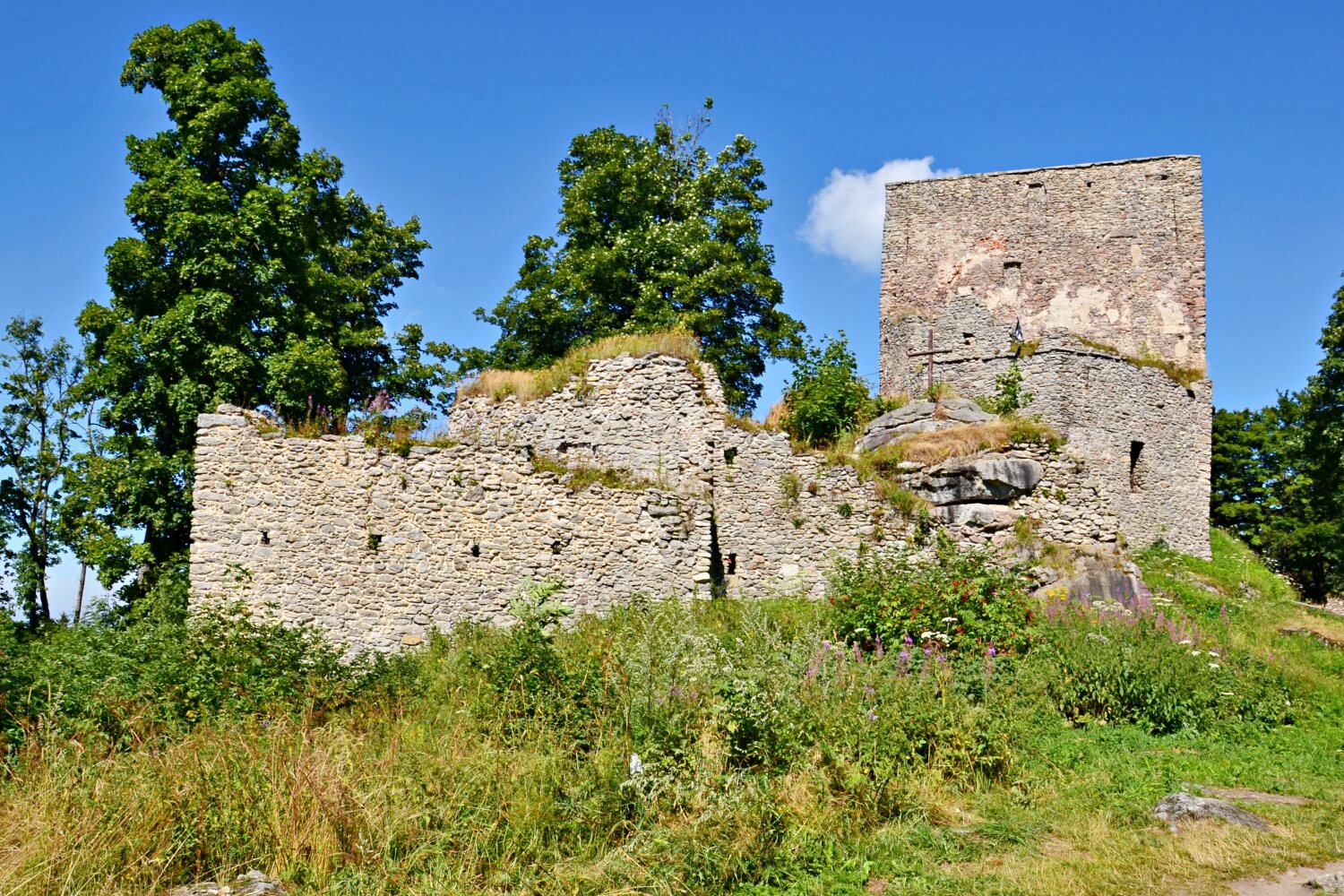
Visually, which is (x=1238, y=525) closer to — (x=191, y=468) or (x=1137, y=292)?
(x=1137, y=292)

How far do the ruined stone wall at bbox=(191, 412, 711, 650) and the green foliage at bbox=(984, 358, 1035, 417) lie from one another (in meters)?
10.7

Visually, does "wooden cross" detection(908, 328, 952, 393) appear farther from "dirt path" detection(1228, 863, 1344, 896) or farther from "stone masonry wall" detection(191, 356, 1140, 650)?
"dirt path" detection(1228, 863, 1344, 896)

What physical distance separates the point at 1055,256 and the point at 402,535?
20584mm

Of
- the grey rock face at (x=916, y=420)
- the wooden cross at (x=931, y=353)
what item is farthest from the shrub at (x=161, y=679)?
the wooden cross at (x=931, y=353)

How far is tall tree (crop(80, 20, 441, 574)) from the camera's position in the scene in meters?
19.1

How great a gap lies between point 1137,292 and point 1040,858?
76.1ft

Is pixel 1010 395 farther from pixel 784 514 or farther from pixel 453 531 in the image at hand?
pixel 453 531

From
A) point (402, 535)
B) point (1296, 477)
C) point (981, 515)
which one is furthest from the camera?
point (1296, 477)

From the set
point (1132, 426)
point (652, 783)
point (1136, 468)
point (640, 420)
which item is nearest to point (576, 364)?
point (640, 420)

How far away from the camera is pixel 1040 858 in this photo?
712 centimetres

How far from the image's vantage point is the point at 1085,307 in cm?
2755

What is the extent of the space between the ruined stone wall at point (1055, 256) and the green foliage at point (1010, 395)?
151cm

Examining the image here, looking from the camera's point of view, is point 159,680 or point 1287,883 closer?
point 1287,883

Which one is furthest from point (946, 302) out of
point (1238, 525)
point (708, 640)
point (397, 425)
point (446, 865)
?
point (446, 865)
